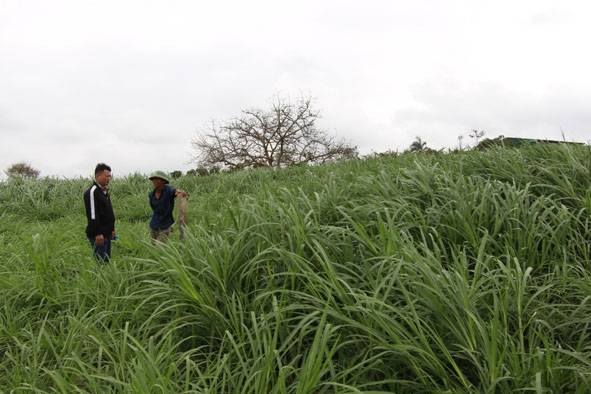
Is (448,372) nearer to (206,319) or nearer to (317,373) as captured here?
(317,373)

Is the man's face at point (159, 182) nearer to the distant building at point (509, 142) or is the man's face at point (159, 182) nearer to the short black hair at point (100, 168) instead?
the short black hair at point (100, 168)

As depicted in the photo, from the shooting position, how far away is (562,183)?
9.48 ft

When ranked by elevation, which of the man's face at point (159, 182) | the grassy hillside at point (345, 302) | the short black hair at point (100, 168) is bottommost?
the grassy hillside at point (345, 302)

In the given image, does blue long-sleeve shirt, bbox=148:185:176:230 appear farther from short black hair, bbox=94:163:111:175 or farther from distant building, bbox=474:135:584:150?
distant building, bbox=474:135:584:150

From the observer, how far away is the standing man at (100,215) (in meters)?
4.16

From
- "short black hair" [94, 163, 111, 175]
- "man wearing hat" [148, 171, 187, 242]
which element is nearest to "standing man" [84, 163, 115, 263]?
"short black hair" [94, 163, 111, 175]

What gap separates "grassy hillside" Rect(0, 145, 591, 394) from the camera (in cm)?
154

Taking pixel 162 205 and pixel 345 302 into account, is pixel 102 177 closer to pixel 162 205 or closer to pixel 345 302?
pixel 162 205

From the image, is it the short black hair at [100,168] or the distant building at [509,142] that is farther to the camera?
the short black hair at [100,168]

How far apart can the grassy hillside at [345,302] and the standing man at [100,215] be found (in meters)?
0.58

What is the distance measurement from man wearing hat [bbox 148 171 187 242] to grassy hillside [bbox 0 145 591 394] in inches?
46.7

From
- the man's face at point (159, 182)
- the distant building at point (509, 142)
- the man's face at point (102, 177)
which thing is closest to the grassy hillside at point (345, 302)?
the distant building at point (509, 142)

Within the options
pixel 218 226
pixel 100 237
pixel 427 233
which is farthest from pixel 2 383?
pixel 427 233

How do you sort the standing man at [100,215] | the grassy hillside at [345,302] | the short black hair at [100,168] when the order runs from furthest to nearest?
1. the short black hair at [100,168]
2. the standing man at [100,215]
3. the grassy hillside at [345,302]
